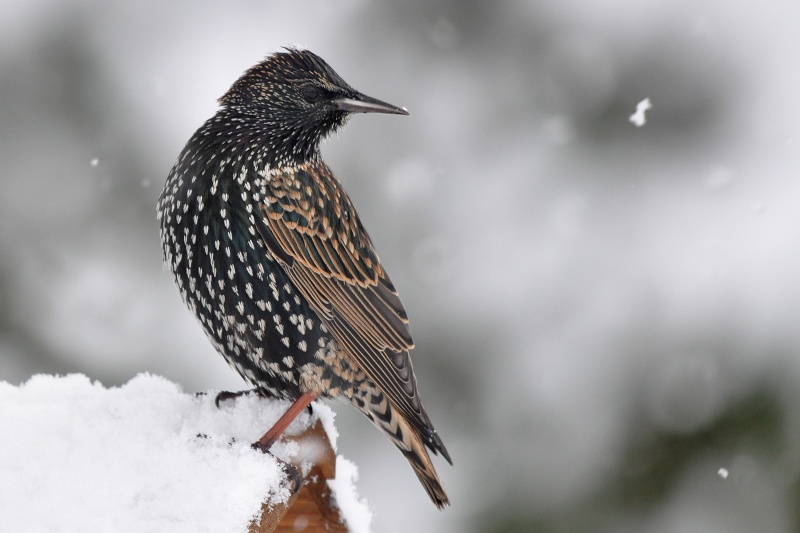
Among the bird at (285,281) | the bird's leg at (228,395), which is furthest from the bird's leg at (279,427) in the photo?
the bird's leg at (228,395)

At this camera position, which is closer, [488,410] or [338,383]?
[338,383]

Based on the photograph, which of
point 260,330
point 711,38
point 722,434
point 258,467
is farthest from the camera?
point 711,38

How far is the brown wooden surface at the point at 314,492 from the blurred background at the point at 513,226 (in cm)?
250

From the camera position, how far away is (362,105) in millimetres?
2945

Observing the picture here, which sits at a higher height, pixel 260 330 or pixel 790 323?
pixel 790 323

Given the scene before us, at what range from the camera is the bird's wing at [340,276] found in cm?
276

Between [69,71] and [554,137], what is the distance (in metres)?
2.70

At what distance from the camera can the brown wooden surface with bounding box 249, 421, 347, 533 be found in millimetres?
2443

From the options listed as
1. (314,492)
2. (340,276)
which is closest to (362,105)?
(340,276)

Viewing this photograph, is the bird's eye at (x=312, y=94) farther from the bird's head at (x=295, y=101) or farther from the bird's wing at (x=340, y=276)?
the bird's wing at (x=340, y=276)

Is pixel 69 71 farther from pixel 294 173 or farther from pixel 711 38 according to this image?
pixel 711 38

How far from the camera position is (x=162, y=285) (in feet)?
17.0

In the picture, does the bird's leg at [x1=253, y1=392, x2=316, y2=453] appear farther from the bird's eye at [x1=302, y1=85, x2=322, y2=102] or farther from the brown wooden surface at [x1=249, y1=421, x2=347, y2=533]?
the bird's eye at [x1=302, y1=85, x2=322, y2=102]

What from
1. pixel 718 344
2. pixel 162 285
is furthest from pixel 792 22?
pixel 162 285
